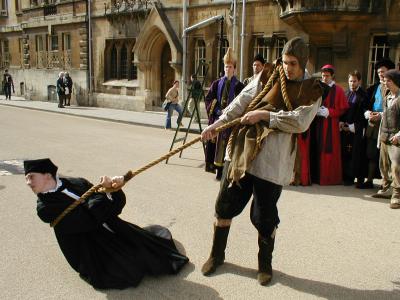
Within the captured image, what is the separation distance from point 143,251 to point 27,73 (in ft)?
89.7

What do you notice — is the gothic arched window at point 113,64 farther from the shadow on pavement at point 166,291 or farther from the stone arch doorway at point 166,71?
the shadow on pavement at point 166,291

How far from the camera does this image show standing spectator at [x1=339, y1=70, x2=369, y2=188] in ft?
22.5

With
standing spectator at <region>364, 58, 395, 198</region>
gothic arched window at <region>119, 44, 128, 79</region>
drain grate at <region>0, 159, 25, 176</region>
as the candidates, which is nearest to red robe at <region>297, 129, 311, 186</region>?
standing spectator at <region>364, 58, 395, 198</region>

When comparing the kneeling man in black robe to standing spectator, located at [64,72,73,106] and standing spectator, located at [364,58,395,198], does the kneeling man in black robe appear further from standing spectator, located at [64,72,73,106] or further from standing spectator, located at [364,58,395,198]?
standing spectator, located at [64,72,73,106]

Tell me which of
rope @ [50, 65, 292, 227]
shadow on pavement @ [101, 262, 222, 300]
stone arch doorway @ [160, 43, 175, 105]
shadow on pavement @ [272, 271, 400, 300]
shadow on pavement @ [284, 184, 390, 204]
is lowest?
shadow on pavement @ [272, 271, 400, 300]

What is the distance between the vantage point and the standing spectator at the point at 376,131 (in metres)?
6.30

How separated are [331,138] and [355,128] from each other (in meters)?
0.40

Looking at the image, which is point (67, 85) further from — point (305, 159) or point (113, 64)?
point (305, 159)

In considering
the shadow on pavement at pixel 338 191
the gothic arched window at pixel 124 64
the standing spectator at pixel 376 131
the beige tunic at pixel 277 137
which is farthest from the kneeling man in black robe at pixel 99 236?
the gothic arched window at pixel 124 64

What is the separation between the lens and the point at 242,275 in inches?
147

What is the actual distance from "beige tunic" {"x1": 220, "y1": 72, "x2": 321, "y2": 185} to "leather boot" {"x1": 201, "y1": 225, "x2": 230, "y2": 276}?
65cm

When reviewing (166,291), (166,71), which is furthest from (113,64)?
(166,291)

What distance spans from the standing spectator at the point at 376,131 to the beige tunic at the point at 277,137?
335 cm

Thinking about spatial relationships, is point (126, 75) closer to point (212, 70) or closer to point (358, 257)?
point (212, 70)
